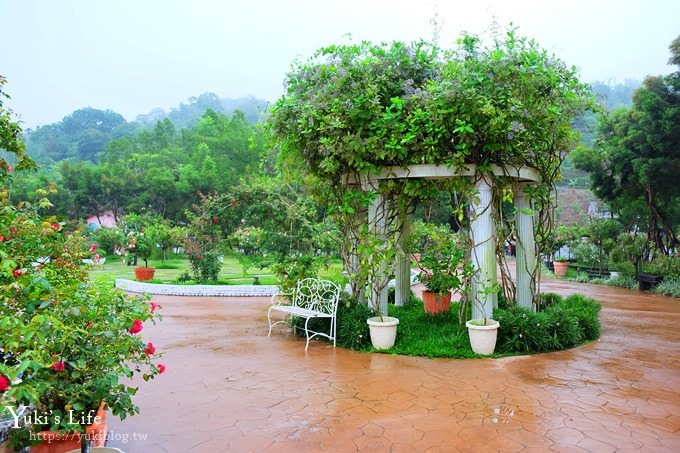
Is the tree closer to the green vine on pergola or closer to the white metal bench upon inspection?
the green vine on pergola

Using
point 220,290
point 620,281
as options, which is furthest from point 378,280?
point 620,281

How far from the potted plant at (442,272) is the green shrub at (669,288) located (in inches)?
282

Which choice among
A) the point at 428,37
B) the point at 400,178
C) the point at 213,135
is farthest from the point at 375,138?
the point at 213,135

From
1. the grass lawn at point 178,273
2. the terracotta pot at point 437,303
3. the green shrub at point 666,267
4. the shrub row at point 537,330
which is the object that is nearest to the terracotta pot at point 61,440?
the grass lawn at point 178,273

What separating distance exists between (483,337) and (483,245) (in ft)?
3.51

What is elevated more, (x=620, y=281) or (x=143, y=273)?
(x=143, y=273)

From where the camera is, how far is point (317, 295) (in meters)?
6.49

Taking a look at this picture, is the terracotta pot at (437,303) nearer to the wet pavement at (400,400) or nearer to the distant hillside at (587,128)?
the wet pavement at (400,400)

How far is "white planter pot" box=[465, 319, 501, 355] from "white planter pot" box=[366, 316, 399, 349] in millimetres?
880

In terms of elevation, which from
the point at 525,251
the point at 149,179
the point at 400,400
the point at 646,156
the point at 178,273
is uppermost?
the point at 149,179

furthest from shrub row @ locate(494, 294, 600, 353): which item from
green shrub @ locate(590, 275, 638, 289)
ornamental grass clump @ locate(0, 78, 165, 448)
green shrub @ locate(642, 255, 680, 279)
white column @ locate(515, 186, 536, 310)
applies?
green shrub @ locate(590, 275, 638, 289)

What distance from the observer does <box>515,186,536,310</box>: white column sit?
655 cm

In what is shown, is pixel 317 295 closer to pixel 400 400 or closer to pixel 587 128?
pixel 400 400

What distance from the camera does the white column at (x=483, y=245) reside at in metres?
5.74
